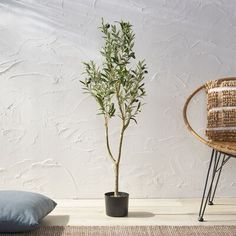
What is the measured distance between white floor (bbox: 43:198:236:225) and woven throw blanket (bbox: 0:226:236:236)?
0.29ft

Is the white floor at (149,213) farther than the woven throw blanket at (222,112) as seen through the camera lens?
No

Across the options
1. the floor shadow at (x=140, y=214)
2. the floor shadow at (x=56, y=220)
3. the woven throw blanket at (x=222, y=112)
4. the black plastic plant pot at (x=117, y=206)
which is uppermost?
the woven throw blanket at (x=222, y=112)

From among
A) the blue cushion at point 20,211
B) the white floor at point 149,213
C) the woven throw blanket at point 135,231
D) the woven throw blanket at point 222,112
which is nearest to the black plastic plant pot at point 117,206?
the white floor at point 149,213

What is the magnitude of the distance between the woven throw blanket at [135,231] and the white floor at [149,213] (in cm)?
9

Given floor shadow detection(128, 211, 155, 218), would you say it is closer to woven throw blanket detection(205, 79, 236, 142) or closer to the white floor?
the white floor

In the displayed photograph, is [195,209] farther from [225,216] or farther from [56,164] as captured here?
[56,164]

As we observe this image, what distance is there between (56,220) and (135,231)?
439 mm

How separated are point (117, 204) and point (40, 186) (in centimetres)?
59

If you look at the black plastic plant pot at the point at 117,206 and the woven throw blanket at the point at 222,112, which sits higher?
the woven throw blanket at the point at 222,112

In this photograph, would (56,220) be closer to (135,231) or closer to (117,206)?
(117,206)

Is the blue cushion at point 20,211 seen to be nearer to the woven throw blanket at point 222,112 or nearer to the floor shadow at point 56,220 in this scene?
the floor shadow at point 56,220

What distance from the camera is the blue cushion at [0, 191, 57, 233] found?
2467mm

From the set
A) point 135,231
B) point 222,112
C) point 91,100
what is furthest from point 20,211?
point 222,112

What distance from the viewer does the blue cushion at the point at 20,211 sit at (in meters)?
2.47
